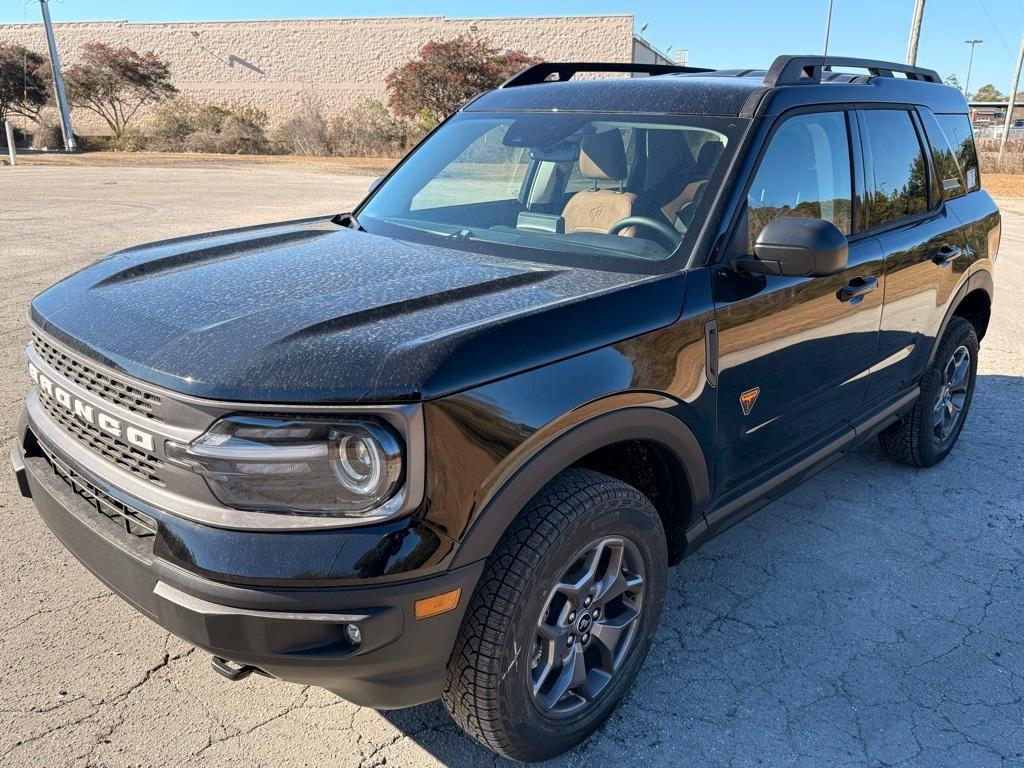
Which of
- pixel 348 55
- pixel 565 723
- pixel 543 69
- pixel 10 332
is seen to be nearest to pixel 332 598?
pixel 565 723

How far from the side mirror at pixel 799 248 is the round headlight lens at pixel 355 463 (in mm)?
1442

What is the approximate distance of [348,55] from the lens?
155 feet

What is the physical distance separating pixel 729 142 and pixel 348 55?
48851 mm

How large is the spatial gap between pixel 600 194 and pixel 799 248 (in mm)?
834

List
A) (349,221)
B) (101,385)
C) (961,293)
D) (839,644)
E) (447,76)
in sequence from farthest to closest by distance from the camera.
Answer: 1. (447,76)
2. (961,293)
3. (349,221)
4. (839,644)
5. (101,385)

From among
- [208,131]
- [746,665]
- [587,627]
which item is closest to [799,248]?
[587,627]

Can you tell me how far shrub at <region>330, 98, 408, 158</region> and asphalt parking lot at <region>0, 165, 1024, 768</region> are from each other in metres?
29.2

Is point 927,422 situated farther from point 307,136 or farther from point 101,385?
point 307,136

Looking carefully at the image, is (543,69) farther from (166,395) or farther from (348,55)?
(348,55)

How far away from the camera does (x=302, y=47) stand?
48000mm

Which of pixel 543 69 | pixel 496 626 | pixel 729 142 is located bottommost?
pixel 496 626

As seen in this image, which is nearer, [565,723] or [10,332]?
[565,723]

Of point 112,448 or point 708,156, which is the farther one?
point 708,156

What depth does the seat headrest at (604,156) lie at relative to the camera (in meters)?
3.16
